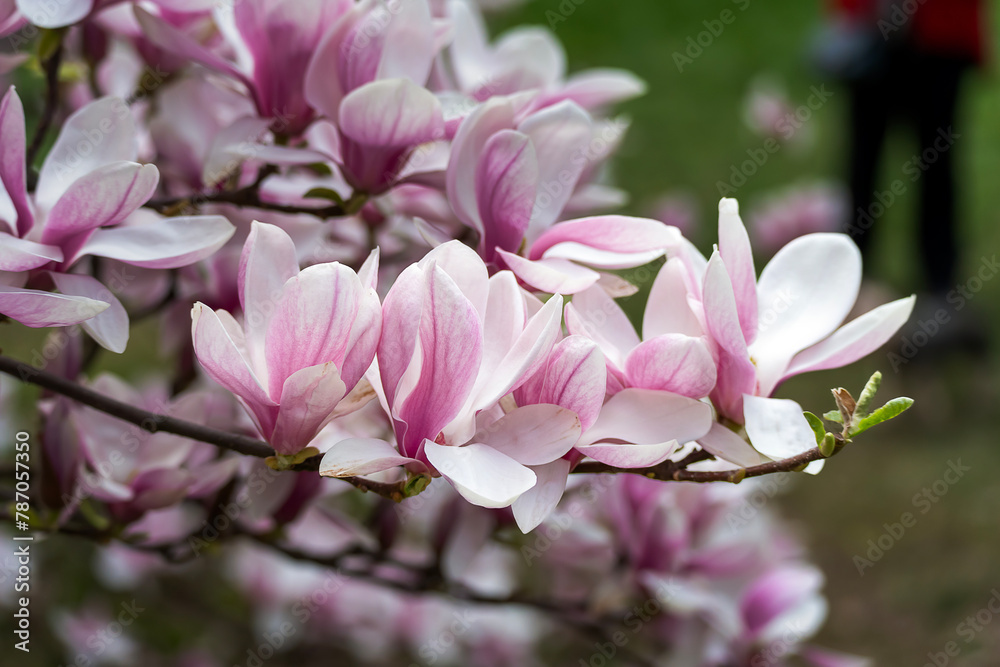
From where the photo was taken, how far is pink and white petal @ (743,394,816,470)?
0.49 meters

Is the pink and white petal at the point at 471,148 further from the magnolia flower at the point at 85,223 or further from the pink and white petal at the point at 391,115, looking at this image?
the magnolia flower at the point at 85,223

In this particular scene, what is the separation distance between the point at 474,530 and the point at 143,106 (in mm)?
590

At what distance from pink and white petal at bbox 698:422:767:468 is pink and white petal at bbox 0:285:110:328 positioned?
12.5 inches

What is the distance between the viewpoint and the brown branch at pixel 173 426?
0.50 metres

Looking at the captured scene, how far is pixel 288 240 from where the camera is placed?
1.67ft

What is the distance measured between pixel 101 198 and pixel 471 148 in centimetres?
21

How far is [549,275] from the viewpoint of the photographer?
53 cm

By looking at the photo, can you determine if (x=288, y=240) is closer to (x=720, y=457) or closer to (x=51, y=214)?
(x=51, y=214)

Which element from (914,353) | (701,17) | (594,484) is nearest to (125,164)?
(594,484)

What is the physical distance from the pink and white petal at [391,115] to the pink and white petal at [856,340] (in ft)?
0.86
